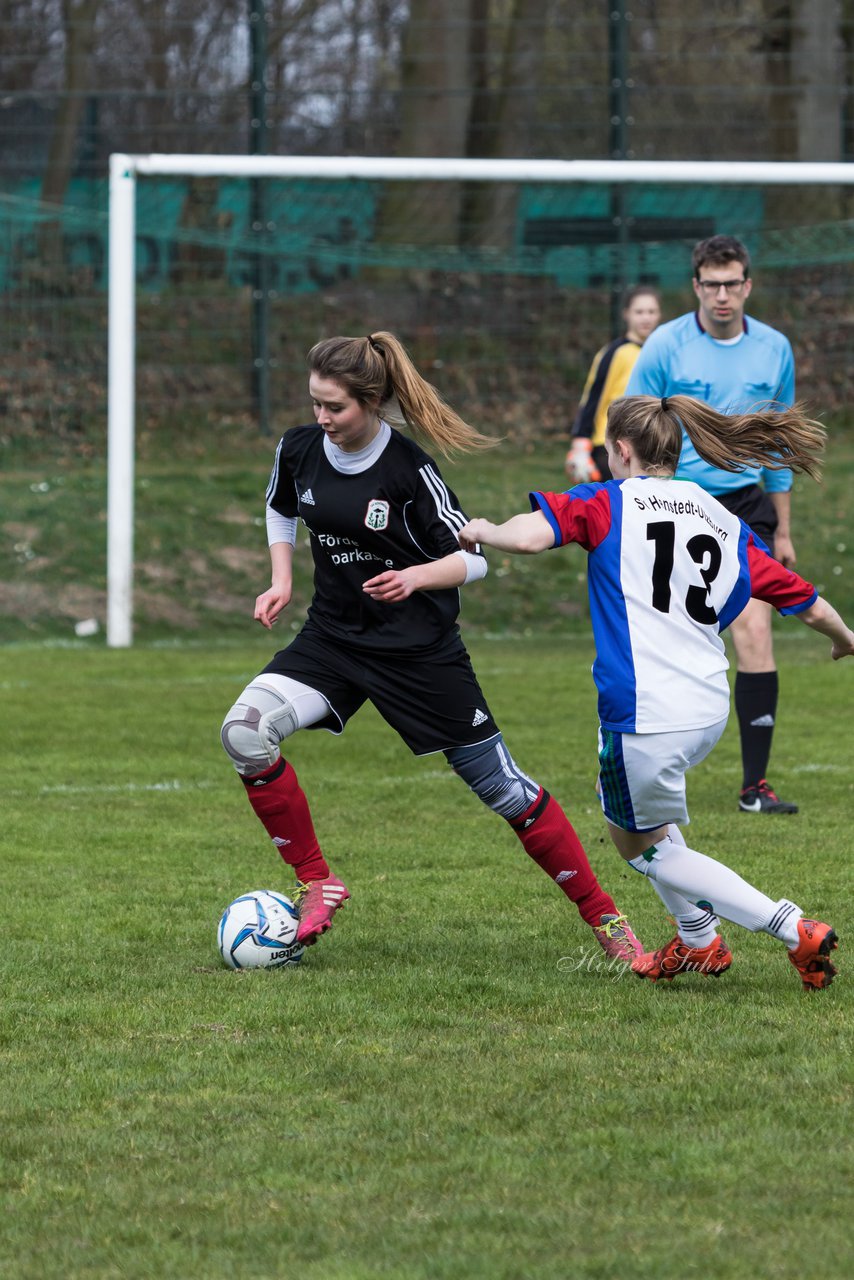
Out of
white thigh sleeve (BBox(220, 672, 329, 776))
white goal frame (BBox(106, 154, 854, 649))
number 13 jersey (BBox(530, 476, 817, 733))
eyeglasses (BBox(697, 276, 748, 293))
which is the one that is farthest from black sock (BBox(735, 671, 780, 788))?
white goal frame (BBox(106, 154, 854, 649))

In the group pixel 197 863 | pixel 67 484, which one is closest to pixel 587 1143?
pixel 197 863

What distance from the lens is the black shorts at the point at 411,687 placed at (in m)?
5.00

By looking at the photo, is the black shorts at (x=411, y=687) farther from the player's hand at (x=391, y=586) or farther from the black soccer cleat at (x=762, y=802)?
the black soccer cleat at (x=762, y=802)

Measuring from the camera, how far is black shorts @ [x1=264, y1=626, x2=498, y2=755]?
4996 millimetres

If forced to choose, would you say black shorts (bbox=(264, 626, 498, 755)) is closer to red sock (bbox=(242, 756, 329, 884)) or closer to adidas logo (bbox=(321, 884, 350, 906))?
red sock (bbox=(242, 756, 329, 884))

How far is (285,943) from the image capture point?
4887 millimetres

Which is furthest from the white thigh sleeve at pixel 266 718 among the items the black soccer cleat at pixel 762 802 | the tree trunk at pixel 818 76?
the tree trunk at pixel 818 76

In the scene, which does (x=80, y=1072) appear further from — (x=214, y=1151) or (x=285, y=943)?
(x=285, y=943)

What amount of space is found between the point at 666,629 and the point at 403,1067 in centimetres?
126

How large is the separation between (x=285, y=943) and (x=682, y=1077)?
1.40 metres

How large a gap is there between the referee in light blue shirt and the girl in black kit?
2.40m

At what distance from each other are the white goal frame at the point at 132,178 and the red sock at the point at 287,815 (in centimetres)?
745

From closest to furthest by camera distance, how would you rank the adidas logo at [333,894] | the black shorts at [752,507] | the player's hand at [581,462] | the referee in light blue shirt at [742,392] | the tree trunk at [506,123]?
the adidas logo at [333,894] → the referee in light blue shirt at [742,392] → the black shorts at [752,507] → the player's hand at [581,462] → the tree trunk at [506,123]

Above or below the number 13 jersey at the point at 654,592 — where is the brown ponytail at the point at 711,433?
above
